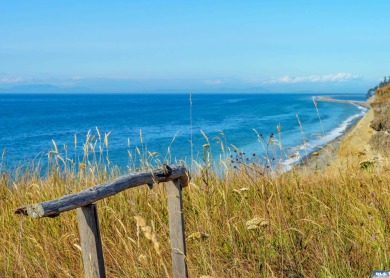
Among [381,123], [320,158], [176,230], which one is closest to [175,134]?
[176,230]

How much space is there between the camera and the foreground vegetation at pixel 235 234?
12.8ft

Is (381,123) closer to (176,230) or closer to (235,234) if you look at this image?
(235,234)

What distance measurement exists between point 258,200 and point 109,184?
2.56m

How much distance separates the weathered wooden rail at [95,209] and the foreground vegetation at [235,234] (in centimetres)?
18

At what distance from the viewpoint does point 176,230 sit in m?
3.85

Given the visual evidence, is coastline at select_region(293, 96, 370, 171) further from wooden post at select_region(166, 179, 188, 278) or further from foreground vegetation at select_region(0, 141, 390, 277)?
wooden post at select_region(166, 179, 188, 278)

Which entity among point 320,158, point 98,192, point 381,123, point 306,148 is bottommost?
point 320,158

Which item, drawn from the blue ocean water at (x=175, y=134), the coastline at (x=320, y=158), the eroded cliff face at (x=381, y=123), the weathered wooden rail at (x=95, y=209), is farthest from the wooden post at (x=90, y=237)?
the eroded cliff face at (x=381, y=123)

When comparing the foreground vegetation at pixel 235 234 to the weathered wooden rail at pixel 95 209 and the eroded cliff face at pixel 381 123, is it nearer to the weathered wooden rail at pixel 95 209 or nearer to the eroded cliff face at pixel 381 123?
the weathered wooden rail at pixel 95 209

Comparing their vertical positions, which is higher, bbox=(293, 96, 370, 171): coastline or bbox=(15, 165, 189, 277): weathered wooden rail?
bbox=(15, 165, 189, 277): weathered wooden rail

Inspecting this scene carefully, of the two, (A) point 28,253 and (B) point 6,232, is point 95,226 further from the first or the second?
(B) point 6,232

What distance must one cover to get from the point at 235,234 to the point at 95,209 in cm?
197

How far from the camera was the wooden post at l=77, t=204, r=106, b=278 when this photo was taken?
304 cm

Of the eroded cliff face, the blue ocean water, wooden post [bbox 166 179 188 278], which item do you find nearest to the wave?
the blue ocean water
